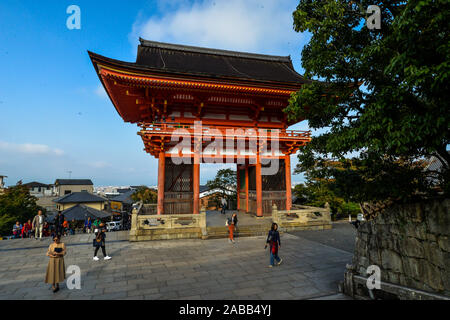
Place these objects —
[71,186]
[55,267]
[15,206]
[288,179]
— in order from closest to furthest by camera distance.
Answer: [55,267]
[288,179]
[15,206]
[71,186]

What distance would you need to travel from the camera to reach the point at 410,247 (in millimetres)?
4262

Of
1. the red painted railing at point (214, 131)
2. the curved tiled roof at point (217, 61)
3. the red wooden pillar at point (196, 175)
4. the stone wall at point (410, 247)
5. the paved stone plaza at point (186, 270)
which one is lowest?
the paved stone plaza at point (186, 270)

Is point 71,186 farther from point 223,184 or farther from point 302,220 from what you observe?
point 302,220

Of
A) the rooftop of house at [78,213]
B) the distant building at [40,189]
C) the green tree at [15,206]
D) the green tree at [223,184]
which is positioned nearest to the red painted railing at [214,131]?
the green tree at [223,184]

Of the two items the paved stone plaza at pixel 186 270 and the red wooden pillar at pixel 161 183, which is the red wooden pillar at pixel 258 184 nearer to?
the paved stone plaza at pixel 186 270

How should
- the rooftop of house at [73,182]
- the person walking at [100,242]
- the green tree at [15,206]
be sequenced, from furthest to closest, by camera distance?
the rooftop of house at [73,182] < the green tree at [15,206] < the person walking at [100,242]

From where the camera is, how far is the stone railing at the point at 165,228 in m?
11.0

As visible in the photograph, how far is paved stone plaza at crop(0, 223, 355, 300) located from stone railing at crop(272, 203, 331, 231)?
2.01 m

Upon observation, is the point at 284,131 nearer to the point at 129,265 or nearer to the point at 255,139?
the point at 255,139

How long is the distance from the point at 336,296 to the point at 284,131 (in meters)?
10.8

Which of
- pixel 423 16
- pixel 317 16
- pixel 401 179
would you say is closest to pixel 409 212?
pixel 401 179

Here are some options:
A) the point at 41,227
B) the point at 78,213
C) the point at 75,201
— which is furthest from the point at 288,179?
the point at 75,201

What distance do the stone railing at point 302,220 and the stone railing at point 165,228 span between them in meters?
4.55

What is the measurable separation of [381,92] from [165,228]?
10.8 m
